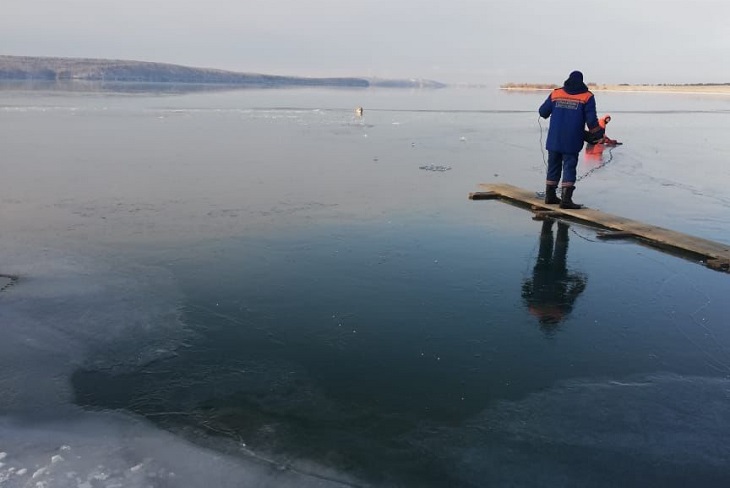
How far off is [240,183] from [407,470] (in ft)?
23.7

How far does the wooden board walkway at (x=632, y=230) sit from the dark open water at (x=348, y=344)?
7.9 inches

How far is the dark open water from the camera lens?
110 inches

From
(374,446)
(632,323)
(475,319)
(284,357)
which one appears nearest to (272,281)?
(284,357)

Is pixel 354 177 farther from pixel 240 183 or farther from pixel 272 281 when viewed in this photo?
pixel 272 281

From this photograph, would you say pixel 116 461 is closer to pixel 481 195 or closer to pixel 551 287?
pixel 551 287

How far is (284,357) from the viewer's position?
12.0 feet

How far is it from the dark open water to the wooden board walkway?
0.20 m

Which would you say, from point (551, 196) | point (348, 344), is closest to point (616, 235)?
point (551, 196)

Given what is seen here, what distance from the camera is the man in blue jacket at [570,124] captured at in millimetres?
7488

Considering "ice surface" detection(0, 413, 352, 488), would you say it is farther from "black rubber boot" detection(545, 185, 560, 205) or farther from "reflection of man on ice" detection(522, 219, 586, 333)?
"black rubber boot" detection(545, 185, 560, 205)

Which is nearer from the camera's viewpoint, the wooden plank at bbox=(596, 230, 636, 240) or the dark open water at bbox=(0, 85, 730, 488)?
the dark open water at bbox=(0, 85, 730, 488)

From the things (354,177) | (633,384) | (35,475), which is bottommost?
(35,475)

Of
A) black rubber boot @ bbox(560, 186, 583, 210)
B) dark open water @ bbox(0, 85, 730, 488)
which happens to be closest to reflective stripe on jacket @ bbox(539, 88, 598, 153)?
black rubber boot @ bbox(560, 186, 583, 210)

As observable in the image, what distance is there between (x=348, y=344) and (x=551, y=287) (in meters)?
2.11
